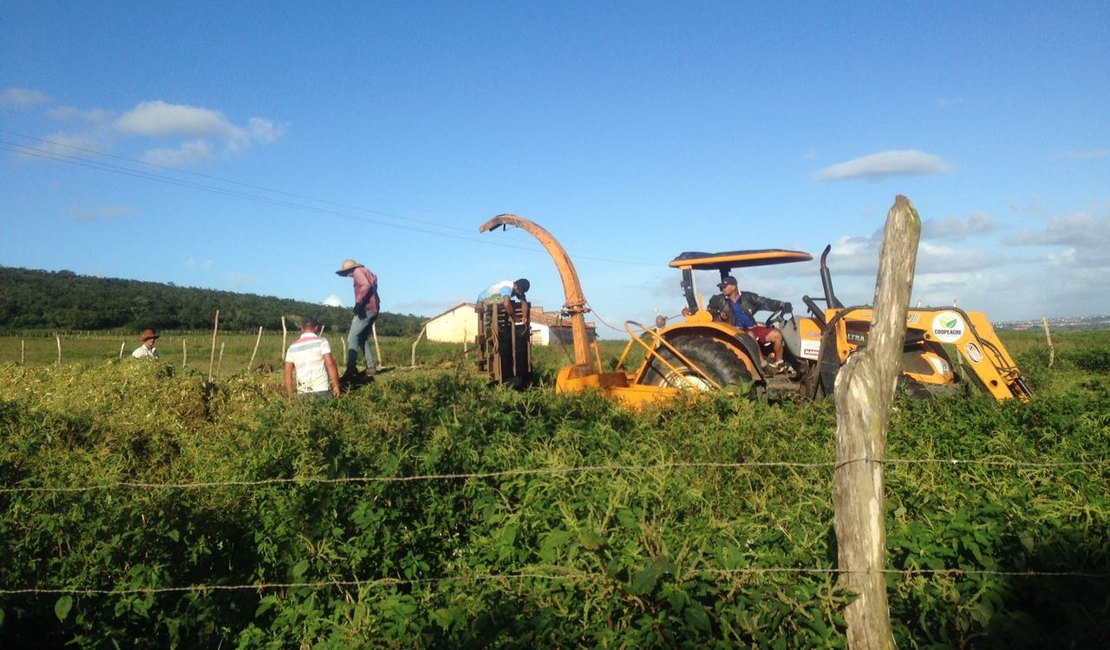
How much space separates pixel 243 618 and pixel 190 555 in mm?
438

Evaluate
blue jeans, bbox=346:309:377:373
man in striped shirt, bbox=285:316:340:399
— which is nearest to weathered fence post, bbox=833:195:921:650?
man in striped shirt, bbox=285:316:340:399

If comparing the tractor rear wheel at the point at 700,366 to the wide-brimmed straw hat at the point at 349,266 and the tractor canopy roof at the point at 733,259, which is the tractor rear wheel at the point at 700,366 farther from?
the wide-brimmed straw hat at the point at 349,266

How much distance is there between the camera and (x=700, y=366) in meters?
9.60

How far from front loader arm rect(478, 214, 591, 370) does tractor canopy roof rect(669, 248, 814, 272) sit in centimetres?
139

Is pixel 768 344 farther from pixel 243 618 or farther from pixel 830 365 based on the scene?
pixel 243 618

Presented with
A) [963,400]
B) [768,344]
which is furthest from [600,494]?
[768,344]

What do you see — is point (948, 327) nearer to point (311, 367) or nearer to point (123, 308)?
point (311, 367)

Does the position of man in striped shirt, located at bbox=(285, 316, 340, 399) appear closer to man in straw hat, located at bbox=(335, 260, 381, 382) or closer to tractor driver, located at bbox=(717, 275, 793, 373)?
man in straw hat, located at bbox=(335, 260, 381, 382)

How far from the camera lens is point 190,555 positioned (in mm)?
4273

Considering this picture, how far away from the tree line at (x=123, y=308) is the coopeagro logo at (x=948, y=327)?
34.1 meters

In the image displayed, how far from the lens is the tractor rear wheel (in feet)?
30.7

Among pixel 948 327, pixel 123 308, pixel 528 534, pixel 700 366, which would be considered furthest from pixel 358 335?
pixel 123 308

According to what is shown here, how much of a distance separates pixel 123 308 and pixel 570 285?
44.4 meters

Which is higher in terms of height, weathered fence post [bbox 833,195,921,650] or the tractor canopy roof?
the tractor canopy roof
